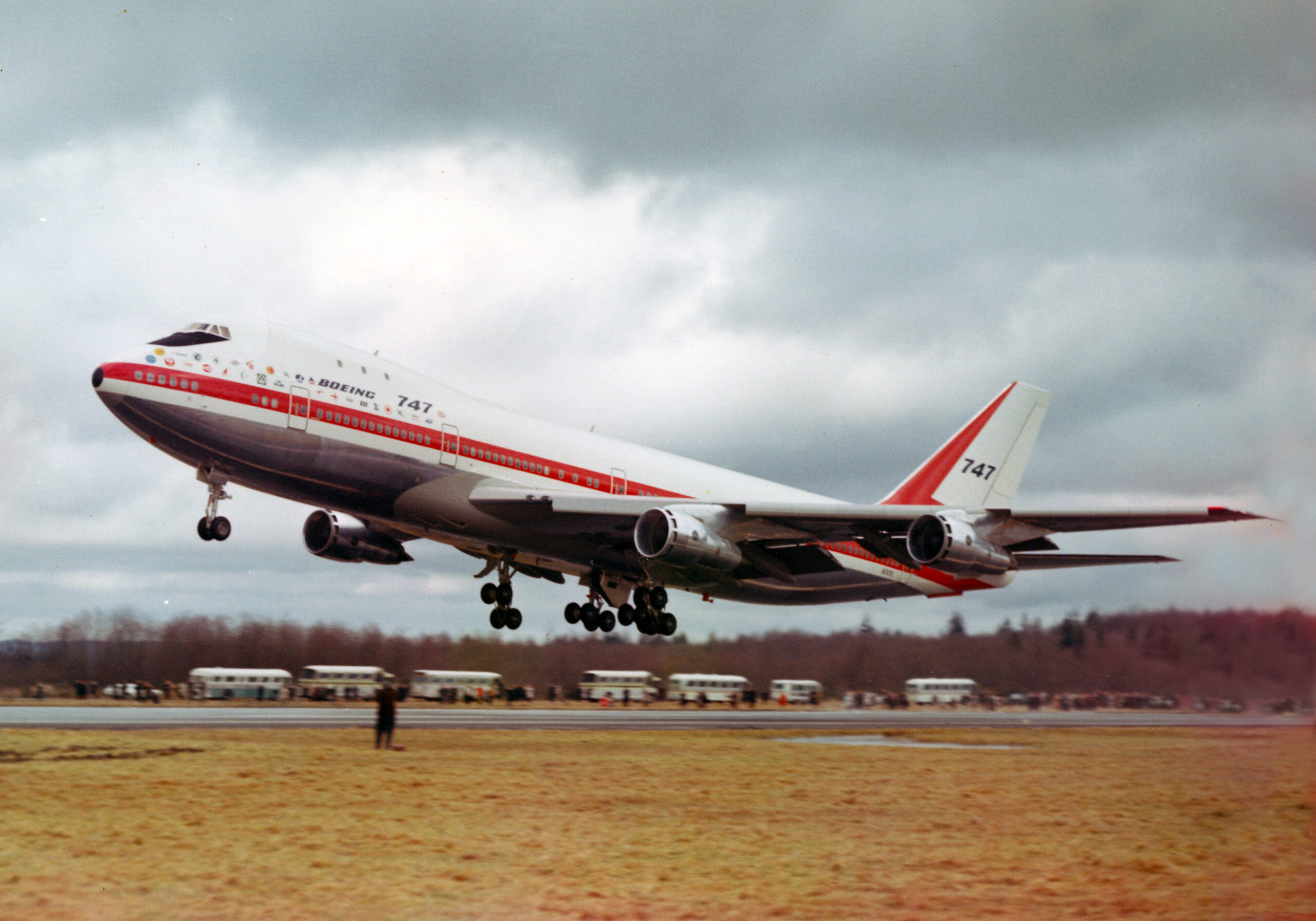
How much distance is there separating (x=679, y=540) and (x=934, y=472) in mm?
19166

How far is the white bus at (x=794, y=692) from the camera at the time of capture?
193 ft

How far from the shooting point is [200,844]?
1627 centimetres

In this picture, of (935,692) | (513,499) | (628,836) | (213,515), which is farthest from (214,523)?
(935,692)

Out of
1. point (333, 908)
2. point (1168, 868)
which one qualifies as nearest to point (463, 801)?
point (333, 908)

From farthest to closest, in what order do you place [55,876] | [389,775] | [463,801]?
1. [389,775]
2. [463,801]
3. [55,876]

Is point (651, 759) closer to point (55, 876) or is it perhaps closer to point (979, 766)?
point (979, 766)

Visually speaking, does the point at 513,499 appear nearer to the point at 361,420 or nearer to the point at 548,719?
the point at 361,420

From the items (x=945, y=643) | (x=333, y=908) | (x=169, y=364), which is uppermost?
(x=169, y=364)

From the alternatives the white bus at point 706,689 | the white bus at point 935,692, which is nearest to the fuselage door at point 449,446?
the white bus at point 706,689

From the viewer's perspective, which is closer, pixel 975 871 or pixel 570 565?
pixel 975 871

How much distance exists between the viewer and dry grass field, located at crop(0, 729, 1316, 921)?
14156mm

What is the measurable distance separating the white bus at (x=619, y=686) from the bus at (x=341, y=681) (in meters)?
9.87

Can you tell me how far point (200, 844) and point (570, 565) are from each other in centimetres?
2452

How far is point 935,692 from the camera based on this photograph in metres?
65.4
